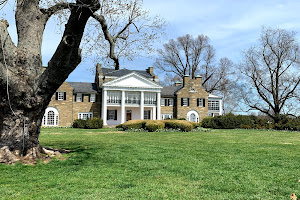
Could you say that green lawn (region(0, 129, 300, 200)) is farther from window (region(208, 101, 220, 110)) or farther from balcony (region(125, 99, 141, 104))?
window (region(208, 101, 220, 110))

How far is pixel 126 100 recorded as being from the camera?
124 ft

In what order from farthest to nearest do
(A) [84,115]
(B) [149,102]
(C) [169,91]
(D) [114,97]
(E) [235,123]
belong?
(C) [169,91], (B) [149,102], (D) [114,97], (A) [84,115], (E) [235,123]

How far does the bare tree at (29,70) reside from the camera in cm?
677

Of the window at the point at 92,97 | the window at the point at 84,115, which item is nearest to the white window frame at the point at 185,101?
the window at the point at 92,97

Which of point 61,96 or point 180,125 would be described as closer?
point 180,125

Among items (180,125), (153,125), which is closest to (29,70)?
(153,125)

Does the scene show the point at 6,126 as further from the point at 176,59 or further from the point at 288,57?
the point at 176,59

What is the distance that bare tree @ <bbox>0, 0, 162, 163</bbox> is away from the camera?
6.77 meters

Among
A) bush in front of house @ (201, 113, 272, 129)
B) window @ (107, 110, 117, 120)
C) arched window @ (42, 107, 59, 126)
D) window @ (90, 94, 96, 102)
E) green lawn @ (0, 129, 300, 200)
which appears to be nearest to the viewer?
green lawn @ (0, 129, 300, 200)

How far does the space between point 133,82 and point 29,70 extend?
30.0 metres

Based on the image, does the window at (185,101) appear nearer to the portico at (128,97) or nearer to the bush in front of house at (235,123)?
the portico at (128,97)

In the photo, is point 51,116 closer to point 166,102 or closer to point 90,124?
point 90,124

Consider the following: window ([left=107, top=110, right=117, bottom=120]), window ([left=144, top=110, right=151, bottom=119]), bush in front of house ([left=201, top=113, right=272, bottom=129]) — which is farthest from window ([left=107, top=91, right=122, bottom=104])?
bush in front of house ([left=201, top=113, right=272, bottom=129])

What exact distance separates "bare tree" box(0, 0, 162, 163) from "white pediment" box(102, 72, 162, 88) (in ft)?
93.2
